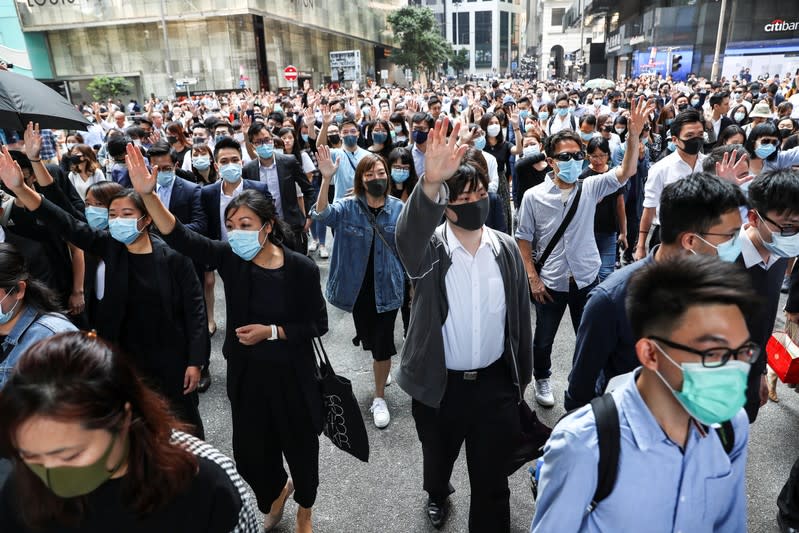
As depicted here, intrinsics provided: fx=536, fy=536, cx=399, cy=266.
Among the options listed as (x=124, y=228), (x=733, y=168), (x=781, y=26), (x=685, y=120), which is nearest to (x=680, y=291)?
(x=733, y=168)

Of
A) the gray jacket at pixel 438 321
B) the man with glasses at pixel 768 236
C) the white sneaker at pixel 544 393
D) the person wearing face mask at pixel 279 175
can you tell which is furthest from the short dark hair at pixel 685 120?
the person wearing face mask at pixel 279 175

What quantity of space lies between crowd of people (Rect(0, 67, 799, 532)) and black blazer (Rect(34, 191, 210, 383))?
0.01m

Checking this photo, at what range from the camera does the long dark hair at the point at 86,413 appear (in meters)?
1.26

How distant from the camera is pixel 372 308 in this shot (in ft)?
12.9

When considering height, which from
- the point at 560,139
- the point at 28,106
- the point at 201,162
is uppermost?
the point at 28,106

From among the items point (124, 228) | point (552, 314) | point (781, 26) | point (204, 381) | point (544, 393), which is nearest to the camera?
point (124, 228)

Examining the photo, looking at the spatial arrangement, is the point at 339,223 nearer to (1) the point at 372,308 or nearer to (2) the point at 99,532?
(1) the point at 372,308

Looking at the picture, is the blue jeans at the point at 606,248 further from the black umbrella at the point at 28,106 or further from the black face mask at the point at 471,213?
the black umbrella at the point at 28,106

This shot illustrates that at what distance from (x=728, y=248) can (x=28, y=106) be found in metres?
4.39

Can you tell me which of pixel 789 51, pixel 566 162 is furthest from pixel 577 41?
pixel 566 162

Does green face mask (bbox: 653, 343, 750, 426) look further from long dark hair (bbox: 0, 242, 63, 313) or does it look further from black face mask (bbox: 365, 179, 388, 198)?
black face mask (bbox: 365, 179, 388, 198)

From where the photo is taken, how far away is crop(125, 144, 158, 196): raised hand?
8.43ft

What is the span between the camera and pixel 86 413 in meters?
1.27

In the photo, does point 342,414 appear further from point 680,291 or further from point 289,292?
point 680,291
